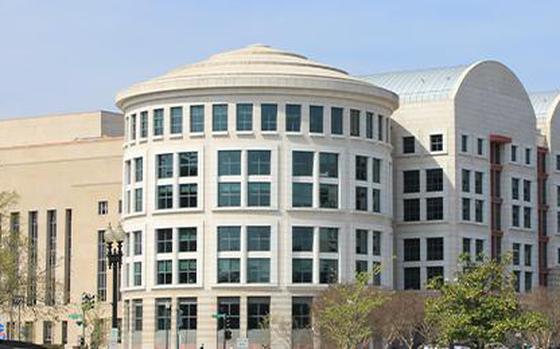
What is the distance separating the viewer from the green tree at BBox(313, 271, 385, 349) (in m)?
102

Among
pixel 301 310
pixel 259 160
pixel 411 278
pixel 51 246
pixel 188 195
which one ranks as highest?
pixel 259 160

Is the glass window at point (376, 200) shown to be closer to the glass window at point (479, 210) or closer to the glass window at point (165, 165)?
the glass window at point (479, 210)

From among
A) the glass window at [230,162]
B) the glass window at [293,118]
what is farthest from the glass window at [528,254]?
the glass window at [230,162]

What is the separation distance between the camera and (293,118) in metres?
121

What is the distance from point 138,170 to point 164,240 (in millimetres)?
7486

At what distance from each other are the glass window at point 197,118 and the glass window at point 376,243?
60.0ft

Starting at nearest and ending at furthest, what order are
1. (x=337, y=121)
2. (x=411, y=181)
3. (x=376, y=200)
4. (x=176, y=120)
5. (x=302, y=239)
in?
1. (x=302, y=239)
2. (x=176, y=120)
3. (x=337, y=121)
4. (x=376, y=200)
5. (x=411, y=181)

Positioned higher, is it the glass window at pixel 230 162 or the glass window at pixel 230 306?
the glass window at pixel 230 162

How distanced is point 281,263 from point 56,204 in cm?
2924

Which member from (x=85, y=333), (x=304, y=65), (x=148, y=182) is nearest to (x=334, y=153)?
(x=304, y=65)

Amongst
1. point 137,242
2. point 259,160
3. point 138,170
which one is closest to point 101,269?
point 137,242

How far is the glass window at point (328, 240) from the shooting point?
121 meters

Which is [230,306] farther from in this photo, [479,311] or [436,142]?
[479,311]

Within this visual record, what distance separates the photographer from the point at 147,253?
121938mm
